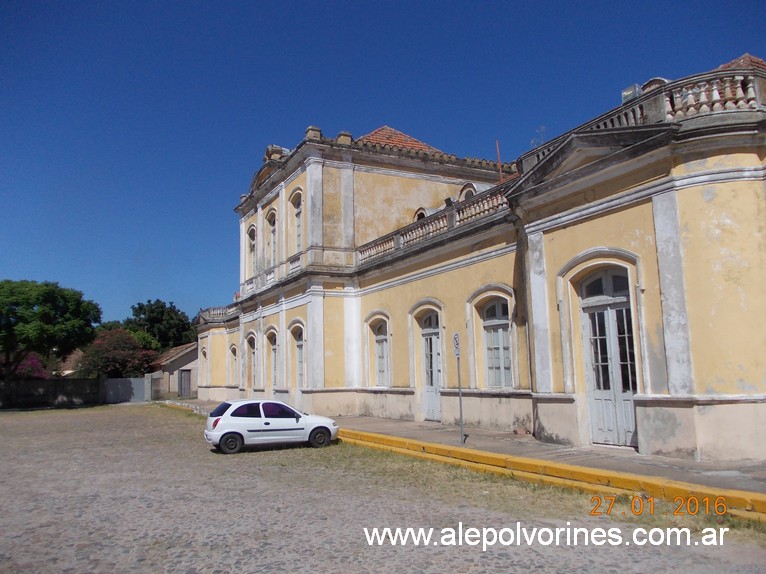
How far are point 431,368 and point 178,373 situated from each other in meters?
35.0

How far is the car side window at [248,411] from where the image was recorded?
43.7 ft

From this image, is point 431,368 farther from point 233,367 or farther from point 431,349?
point 233,367

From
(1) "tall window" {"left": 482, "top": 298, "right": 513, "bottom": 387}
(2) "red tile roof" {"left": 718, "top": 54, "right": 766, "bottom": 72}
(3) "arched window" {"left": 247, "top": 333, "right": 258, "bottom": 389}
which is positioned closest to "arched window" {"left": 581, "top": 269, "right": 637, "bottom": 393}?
(1) "tall window" {"left": 482, "top": 298, "right": 513, "bottom": 387}

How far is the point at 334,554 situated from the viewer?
568cm

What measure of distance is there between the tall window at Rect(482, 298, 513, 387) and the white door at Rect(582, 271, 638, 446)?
3189 mm

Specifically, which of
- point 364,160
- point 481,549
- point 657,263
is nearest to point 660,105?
point 657,263

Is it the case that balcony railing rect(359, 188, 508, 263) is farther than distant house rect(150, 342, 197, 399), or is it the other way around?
distant house rect(150, 342, 197, 399)

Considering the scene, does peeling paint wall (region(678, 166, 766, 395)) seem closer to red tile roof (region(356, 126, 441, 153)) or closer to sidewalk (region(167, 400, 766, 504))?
sidewalk (region(167, 400, 766, 504))

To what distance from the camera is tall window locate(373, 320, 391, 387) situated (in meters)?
19.6

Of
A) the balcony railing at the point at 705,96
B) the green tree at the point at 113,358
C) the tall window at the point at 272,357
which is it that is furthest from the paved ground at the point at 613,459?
the green tree at the point at 113,358

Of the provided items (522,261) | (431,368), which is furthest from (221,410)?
(522,261)

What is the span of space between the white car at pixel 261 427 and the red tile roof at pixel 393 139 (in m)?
13.0

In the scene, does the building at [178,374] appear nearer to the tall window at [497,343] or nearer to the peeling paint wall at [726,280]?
the tall window at [497,343]

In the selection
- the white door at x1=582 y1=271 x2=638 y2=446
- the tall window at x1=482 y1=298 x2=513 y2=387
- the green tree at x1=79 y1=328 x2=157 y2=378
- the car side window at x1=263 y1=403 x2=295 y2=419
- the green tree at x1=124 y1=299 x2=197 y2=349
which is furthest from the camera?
the green tree at x1=124 y1=299 x2=197 y2=349
